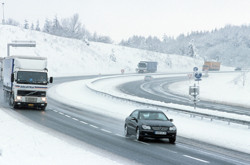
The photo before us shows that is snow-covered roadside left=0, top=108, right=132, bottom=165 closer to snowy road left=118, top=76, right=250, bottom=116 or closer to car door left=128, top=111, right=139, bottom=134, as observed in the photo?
car door left=128, top=111, right=139, bottom=134

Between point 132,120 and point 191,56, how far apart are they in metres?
170

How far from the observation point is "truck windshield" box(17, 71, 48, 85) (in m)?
25.8

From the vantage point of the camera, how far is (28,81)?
84.8 feet

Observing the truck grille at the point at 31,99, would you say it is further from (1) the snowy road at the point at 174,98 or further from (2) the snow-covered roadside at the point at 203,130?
(1) the snowy road at the point at 174,98

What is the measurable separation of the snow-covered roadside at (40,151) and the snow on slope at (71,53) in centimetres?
6728

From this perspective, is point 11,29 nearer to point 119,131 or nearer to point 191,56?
point 119,131

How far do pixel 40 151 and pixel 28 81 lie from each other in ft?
47.7

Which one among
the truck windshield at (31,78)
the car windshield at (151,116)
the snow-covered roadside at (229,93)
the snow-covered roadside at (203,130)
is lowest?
the snow-covered roadside at (229,93)

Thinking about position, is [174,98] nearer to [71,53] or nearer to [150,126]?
[150,126]

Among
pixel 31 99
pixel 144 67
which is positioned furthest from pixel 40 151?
pixel 144 67

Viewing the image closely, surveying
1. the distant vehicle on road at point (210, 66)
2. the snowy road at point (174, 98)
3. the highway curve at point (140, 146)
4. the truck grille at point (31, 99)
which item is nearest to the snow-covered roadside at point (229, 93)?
the snowy road at point (174, 98)

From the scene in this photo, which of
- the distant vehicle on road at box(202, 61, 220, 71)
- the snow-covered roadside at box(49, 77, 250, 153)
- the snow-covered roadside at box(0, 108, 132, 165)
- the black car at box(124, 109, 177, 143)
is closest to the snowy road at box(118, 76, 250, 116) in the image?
the snow-covered roadside at box(49, 77, 250, 153)

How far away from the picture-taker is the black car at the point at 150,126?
50.9ft

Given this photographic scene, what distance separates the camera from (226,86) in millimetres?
64875
